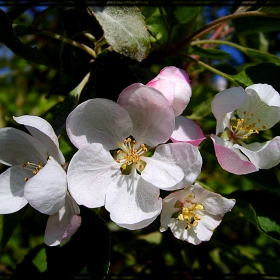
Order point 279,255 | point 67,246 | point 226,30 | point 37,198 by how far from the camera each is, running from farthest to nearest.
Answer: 1. point 279,255
2. point 226,30
3. point 67,246
4. point 37,198

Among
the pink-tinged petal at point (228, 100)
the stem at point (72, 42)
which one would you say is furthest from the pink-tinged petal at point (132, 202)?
the stem at point (72, 42)

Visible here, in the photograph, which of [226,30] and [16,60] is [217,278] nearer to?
[226,30]

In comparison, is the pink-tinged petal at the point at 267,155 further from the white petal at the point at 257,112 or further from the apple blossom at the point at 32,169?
the apple blossom at the point at 32,169

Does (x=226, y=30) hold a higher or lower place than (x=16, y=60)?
higher

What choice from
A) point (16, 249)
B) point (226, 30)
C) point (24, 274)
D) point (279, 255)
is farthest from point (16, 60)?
point (279, 255)

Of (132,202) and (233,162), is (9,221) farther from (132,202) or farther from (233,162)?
(233,162)

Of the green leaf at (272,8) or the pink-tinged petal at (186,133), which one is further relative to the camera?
the green leaf at (272,8)
